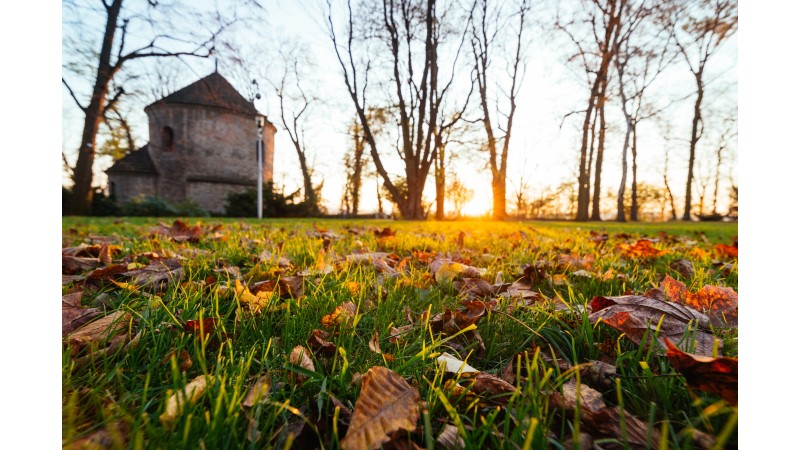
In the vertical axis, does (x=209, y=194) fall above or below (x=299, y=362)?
above

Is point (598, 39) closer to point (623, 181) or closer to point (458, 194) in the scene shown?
point (623, 181)

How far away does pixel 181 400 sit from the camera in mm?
616

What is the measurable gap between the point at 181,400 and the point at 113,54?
754 cm

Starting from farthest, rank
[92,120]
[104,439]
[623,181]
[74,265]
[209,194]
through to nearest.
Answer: [209,194], [623,181], [92,120], [74,265], [104,439]

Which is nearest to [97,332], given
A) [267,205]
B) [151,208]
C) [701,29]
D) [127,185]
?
[701,29]

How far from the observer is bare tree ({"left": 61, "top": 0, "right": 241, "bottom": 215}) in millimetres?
3666

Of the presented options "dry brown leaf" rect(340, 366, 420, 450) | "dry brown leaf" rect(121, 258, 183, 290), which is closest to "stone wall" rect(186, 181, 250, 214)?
"dry brown leaf" rect(121, 258, 183, 290)

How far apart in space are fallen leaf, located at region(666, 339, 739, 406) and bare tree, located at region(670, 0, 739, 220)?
156 centimetres

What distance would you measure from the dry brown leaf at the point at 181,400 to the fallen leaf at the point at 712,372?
0.78 meters

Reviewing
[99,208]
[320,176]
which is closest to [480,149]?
[99,208]

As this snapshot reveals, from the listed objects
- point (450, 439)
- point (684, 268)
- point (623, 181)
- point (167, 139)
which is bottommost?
point (450, 439)

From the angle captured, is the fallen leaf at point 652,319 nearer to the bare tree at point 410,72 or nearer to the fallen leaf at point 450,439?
the fallen leaf at point 450,439

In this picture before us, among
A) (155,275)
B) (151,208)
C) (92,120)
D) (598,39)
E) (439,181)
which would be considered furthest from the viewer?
(439,181)
